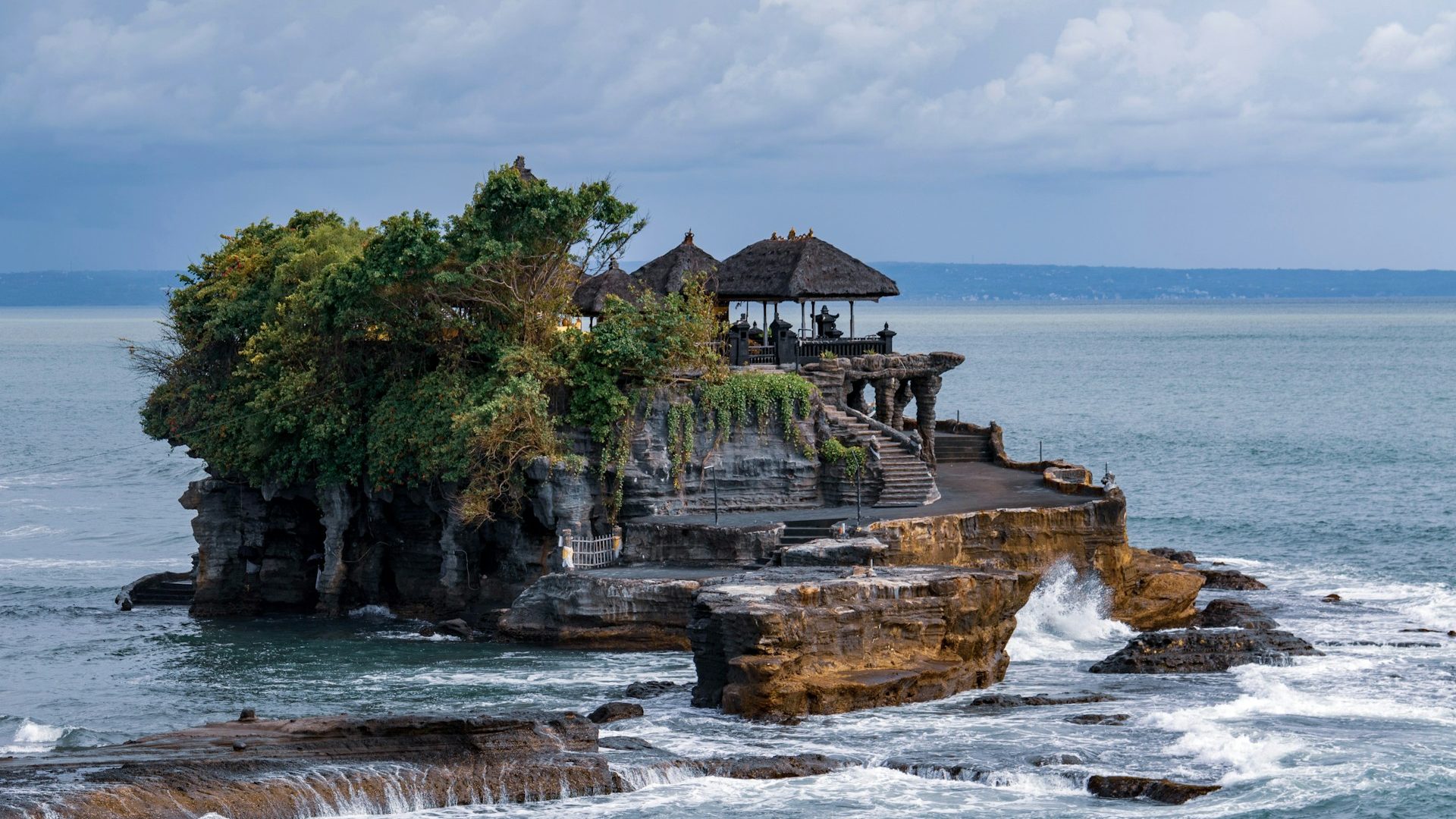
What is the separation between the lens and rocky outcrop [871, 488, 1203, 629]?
46.3m

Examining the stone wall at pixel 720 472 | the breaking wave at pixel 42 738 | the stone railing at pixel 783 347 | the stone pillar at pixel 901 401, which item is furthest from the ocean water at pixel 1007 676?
the stone railing at pixel 783 347

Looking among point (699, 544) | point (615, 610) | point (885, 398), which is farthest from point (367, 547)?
point (885, 398)

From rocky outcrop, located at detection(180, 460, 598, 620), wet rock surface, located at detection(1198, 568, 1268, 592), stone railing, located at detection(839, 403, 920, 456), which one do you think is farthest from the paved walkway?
wet rock surface, located at detection(1198, 568, 1268, 592)

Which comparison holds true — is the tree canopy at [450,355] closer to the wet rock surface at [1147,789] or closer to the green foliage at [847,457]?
the green foliage at [847,457]

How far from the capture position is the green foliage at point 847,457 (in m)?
47.9

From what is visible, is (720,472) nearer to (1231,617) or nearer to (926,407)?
(926,407)

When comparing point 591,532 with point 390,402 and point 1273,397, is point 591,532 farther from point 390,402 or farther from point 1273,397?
point 1273,397

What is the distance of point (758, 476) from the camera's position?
47844mm

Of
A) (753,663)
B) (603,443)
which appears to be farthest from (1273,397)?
(753,663)

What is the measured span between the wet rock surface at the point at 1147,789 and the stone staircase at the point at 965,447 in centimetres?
2619

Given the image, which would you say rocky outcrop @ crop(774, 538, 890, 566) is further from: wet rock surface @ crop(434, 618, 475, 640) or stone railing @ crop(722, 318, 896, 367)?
stone railing @ crop(722, 318, 896, 367)

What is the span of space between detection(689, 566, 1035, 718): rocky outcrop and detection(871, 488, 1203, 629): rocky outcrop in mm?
5628

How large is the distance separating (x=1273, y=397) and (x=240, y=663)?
95706mm

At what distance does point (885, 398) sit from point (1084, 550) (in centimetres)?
821
